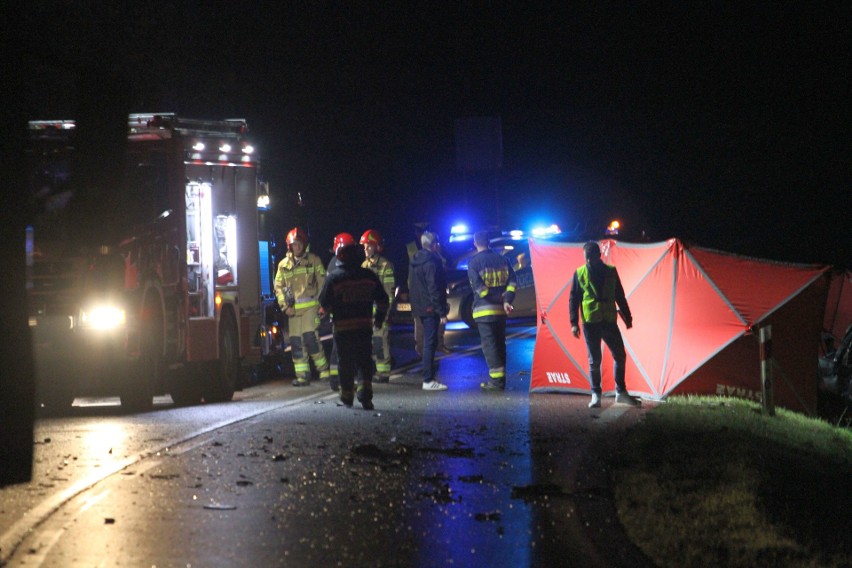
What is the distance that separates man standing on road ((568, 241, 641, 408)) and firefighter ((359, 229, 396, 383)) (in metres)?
3.57

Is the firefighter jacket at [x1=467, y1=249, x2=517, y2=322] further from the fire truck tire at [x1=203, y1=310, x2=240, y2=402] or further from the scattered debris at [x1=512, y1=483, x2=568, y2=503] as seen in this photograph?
the scattered debris at [x1=512, y1=483, x2=568, y2=503]

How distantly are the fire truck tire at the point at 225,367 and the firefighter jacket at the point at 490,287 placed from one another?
3.16 m

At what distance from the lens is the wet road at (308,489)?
6.26 metres

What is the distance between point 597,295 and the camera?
12578mm

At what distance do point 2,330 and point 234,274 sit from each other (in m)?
12.1

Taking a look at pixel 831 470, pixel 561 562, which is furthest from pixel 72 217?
pixel 831 470

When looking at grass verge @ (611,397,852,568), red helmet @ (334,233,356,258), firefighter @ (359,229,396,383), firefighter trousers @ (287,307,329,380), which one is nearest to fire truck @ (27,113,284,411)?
firefighter trousers @ (287,307,329,380)

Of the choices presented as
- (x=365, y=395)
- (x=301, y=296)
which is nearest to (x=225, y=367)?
(x=301, y=296)

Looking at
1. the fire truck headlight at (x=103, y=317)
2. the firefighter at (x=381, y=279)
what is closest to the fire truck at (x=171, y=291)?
the fire truck headlight at (x=103, y=317)

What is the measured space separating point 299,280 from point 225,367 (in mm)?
1717

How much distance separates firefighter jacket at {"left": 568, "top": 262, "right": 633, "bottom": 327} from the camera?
12602mm

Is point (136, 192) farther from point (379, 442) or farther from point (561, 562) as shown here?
point (561, 562)

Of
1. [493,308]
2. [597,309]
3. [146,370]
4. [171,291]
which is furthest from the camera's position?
[493,308]

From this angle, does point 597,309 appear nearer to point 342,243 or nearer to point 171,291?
point 342,243
